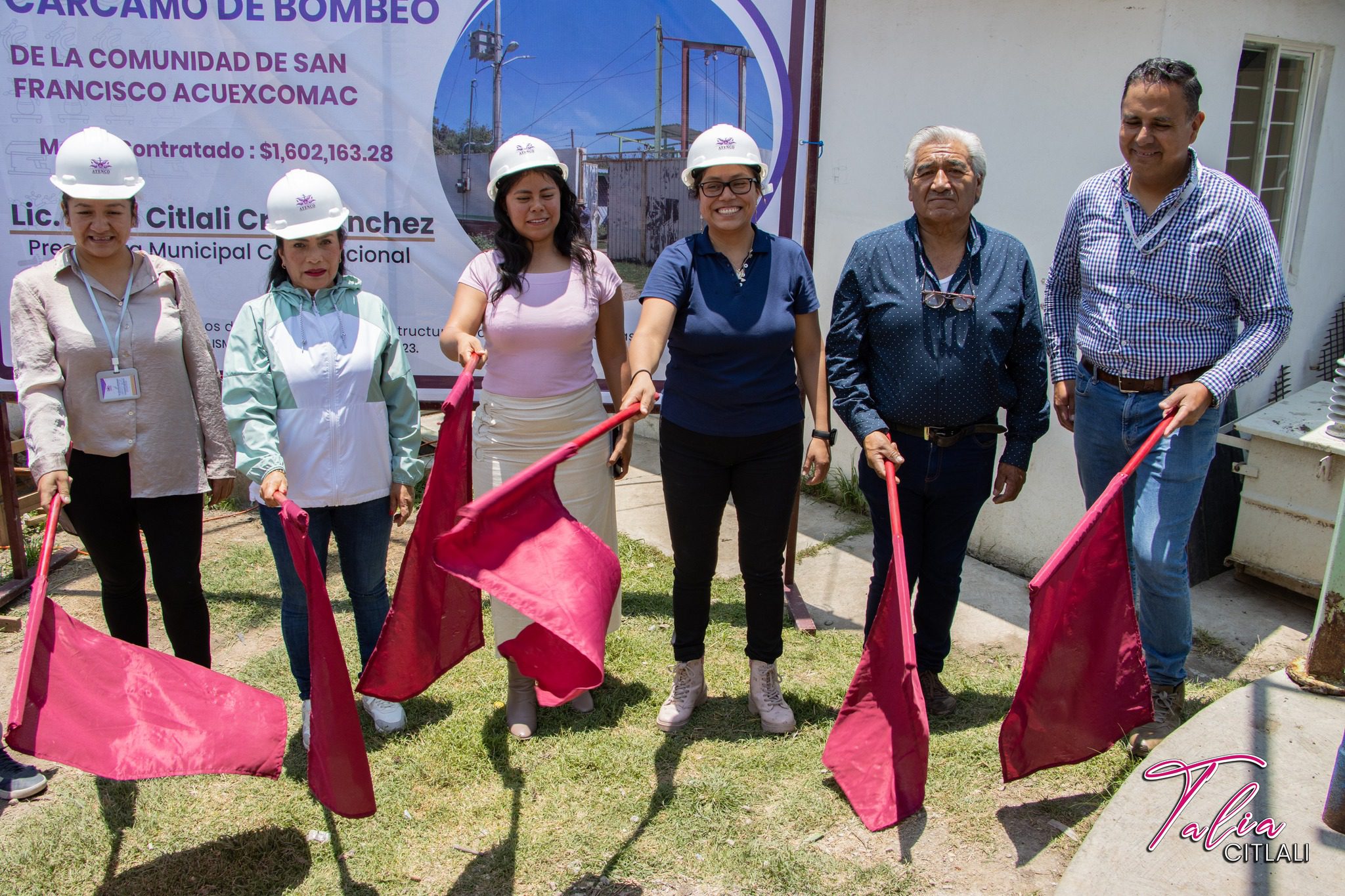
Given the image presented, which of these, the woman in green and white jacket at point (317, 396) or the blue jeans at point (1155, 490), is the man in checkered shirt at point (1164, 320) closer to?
the blue jeans at point (1155, 490)

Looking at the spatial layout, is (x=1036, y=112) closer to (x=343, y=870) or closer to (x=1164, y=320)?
(x=1164, y=320)

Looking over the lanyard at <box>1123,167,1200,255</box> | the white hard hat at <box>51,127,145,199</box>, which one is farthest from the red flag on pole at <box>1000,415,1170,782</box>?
the white hard hat at <box>51,127,145,199</box>

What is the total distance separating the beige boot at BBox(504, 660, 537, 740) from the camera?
361 centimetres

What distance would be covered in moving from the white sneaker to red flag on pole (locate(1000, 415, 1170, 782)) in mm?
2049

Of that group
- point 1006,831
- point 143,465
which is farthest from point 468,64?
point 1006,831

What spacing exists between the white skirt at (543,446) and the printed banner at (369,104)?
1538 mm

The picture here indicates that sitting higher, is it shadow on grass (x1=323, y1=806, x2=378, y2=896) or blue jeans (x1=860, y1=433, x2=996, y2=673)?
blue jeans (x1=860, y1=433, x2=996, y2=673)

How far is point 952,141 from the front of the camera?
304 cm

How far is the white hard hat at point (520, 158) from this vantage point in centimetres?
320

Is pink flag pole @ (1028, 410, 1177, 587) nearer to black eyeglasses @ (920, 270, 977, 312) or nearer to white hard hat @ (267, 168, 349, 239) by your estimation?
black eyeglasses @ (920, 270, 977, 312)

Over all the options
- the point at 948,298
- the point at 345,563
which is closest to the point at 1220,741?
the point at 948,298

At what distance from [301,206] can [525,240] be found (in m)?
0.70

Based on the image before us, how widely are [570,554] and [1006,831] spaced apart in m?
1.57

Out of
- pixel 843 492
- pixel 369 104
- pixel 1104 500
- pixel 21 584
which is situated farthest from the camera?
pixel 843 492
